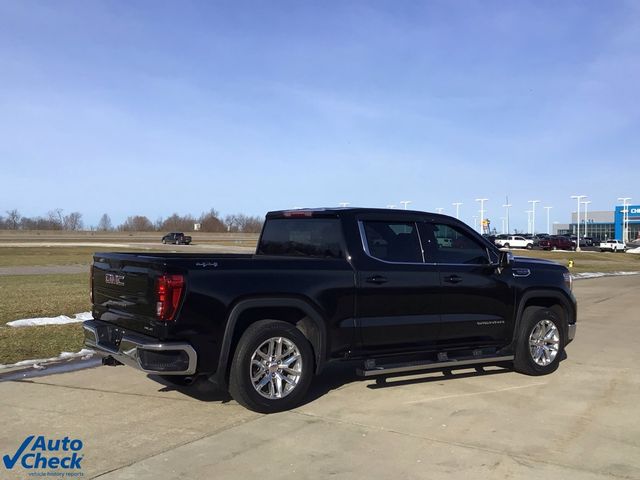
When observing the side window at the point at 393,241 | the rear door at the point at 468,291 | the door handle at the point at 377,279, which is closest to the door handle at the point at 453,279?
the rear door at the point at 468,291

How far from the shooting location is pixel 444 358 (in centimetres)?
644

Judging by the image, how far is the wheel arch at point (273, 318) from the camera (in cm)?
529

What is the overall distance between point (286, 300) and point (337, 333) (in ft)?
2.10

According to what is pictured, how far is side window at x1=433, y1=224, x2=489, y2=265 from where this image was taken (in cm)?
675

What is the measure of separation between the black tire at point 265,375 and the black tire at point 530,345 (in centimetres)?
281

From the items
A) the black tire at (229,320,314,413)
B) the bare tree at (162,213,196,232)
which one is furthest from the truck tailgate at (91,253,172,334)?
the bare tree at (162,213,196,232)

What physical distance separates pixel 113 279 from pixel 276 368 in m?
1.81

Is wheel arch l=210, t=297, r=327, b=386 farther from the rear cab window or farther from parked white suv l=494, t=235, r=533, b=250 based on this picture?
parked white suv l=494, t=235, r=533, b=250

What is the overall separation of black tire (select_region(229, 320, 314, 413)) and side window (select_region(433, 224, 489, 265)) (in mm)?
1941

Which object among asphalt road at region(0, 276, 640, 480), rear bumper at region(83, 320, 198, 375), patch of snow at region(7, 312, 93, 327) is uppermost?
rear bumper at region(83, 320, 198, 375)

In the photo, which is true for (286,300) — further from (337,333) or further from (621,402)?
(621,402)

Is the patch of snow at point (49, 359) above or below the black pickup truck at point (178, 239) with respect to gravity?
below

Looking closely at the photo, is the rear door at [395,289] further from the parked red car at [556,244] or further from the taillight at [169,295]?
the parked red car at [556,244]

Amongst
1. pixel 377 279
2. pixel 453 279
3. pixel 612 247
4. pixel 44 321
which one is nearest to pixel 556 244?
pixel 612 247
